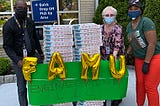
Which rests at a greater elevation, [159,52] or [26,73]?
[159,52]

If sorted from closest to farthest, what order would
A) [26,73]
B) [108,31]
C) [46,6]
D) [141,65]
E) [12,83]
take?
1. [26,73]
2. [141,65]
3. [108,31]
4. [12,83]
5. [46,6]

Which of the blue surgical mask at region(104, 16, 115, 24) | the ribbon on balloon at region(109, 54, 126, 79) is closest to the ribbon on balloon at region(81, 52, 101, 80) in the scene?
the ribbon on balloon at region(109, 54, 126, 79)

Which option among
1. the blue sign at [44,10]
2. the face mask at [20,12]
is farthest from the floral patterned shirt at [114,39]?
the blue sign at [44,10]

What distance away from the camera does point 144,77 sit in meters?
3.22

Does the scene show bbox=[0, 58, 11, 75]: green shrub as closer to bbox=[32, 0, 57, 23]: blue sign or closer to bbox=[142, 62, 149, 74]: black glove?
bbox=[32, 0, 57, 23]: blue sign

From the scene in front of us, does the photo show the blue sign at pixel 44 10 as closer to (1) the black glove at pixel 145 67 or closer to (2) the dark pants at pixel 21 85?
(2) the dark pants at pixel 21 85

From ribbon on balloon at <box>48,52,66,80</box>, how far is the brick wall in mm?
4584

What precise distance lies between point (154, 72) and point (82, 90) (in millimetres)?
891

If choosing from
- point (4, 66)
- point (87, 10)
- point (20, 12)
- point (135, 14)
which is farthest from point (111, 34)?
point (87, 10)

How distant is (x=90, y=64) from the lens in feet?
9.49

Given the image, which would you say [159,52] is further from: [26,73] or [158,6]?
[158,6]

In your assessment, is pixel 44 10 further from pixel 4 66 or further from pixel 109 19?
pixel 109 19

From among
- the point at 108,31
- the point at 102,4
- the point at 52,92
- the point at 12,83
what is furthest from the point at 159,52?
the point at 102,4

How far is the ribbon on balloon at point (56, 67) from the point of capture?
282 centimetres
